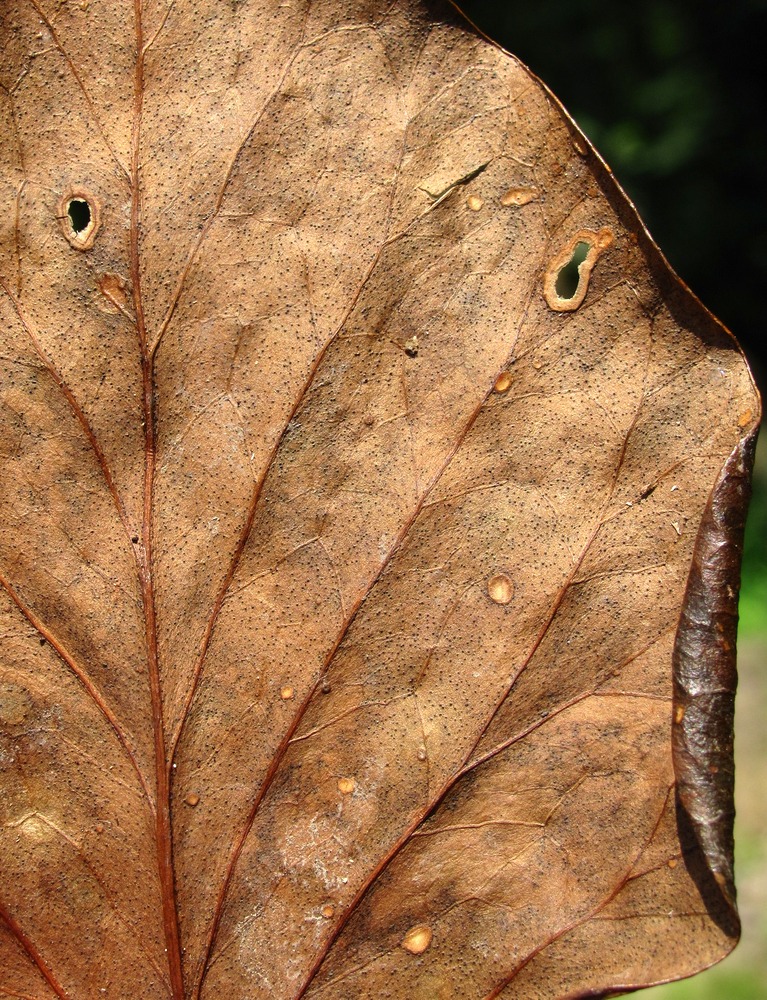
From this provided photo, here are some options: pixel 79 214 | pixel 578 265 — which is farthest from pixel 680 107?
pixel 79 214

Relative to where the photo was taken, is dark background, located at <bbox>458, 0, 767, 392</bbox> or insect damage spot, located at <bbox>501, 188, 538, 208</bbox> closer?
insect damage spot, located at <bbox>501, 188, 538, 208</bbox>

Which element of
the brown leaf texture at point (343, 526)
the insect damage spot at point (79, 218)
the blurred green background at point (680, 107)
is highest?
the insect damage spot at point (79, 218)

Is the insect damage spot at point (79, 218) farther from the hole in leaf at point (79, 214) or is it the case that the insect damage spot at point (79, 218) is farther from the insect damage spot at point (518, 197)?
the insect damage spot at point (518, 197)

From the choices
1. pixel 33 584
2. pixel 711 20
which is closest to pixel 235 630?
pixel 33 584

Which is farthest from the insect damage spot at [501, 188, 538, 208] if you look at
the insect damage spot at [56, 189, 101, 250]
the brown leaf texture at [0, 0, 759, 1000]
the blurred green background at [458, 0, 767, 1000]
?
the blurred green background at [458, 0, 767, 1000]

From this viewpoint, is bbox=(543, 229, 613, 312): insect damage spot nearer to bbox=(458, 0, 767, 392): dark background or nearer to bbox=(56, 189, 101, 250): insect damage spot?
bbox=(56, 189, 101, 250): insect damage spot

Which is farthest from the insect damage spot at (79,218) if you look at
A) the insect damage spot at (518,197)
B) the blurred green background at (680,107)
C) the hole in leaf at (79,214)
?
the blurred green background at (680,107)

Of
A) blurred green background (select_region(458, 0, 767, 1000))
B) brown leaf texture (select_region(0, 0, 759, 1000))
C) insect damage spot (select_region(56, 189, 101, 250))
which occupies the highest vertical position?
insect damage spot (select_region(56, 189, 101, 250))
